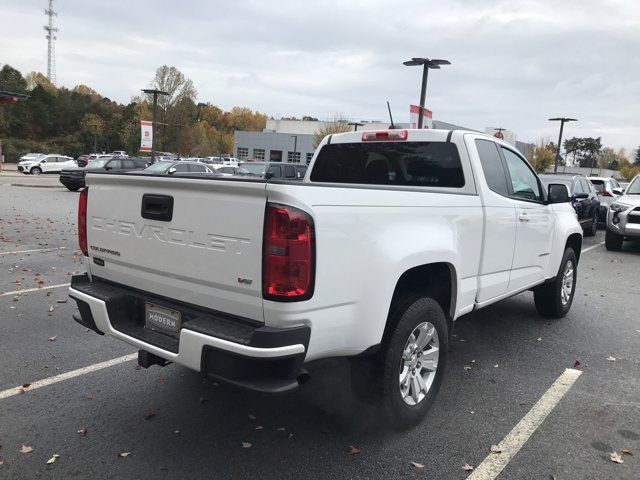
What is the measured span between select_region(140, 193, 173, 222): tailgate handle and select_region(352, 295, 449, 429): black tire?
146 centimetres

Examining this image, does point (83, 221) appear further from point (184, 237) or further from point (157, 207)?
point (184, 237)

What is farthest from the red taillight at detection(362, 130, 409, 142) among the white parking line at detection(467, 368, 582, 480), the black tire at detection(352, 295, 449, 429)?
the white parking line at detection(467, 368, 582, 480)

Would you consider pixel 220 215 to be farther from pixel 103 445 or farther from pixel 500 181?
pixel 500 181

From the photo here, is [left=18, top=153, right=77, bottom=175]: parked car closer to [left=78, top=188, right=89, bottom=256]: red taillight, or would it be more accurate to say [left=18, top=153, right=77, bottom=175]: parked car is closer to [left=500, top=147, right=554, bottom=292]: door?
[left=78, top=188, right=89, bottom=256]: red taillight

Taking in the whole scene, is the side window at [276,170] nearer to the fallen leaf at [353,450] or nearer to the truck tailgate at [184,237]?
the truck tailgate at [184,237]

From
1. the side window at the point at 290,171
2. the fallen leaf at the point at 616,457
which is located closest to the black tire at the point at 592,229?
the side window at the point at 290,171

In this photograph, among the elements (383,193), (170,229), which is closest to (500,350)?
(383,193)

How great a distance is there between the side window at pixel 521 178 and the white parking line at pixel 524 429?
1.68 m

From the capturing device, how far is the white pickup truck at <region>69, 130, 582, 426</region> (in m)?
2.54

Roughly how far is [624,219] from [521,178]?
8.43m

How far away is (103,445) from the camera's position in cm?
Answer: 313

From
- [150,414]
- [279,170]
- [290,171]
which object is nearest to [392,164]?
[150,414]

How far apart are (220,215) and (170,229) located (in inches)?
16.4

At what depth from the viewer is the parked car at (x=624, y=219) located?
38.1ft
